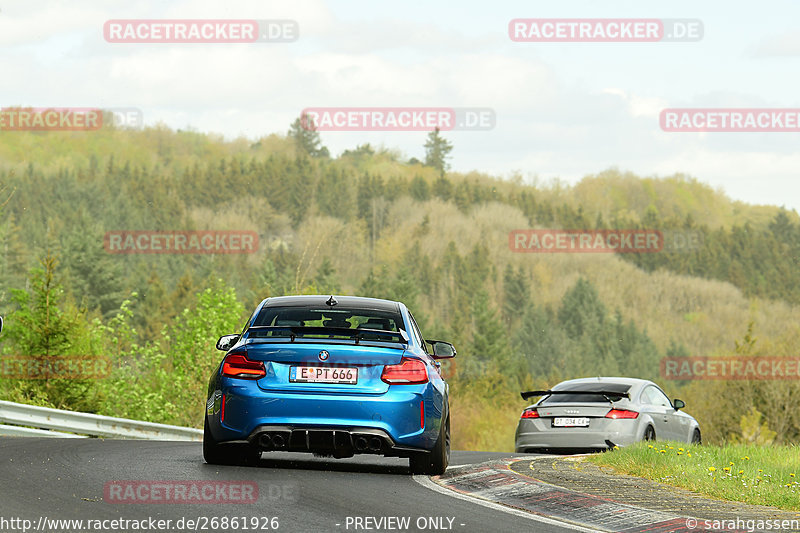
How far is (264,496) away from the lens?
8.27 m

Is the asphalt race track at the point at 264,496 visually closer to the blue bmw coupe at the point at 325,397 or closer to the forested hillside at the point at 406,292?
the blue bmw coupe at the point at 325,397

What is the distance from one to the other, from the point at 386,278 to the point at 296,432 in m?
115

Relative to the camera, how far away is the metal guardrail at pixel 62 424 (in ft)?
60.0

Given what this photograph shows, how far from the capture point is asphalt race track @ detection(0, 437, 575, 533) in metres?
7.27

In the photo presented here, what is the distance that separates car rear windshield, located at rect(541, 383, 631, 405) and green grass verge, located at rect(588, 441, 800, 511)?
3.53m

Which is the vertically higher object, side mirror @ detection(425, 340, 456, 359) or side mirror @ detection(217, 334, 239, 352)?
side mirror @ detection(217, 334, 239, 352)

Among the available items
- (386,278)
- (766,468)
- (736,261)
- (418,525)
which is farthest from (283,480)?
(736,261)

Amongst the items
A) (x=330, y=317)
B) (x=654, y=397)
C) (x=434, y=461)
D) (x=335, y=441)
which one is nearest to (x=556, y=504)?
(x=434, y=461)

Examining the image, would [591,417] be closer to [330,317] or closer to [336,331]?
[330,317]

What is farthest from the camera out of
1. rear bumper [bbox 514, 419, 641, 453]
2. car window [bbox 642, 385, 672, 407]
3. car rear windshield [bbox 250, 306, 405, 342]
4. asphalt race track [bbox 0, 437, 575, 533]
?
car window [bbox 642, 385, 672, 407]

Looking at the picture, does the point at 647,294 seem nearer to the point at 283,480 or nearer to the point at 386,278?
the point at 386,278

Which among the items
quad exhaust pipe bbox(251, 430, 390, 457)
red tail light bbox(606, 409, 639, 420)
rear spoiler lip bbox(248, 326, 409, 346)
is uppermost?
rear spoiler lip bbox(248, 326, 409, 346)

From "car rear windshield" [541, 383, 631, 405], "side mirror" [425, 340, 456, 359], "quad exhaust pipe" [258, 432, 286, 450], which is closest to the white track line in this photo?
"quad exhaust pipe" [258, 432, 286, 450]

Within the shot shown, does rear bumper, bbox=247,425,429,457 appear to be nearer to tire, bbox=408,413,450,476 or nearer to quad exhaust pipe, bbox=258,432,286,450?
quad exhaust pipe, bbox=258,432,286,450
